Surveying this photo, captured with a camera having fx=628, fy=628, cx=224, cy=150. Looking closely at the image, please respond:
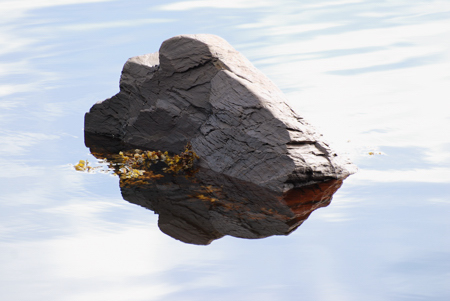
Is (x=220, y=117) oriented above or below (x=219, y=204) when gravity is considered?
above

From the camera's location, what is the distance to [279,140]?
362 inches

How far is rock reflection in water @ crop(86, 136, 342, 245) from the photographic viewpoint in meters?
7.73

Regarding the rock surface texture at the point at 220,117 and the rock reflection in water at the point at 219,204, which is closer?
the rock reflection in water at the point at 219,204

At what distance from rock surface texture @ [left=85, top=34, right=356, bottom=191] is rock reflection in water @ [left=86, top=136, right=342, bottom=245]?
0.84 feet

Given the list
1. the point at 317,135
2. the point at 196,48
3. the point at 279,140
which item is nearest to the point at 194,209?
the point at 279,140

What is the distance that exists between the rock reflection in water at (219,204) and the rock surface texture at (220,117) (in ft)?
0.84

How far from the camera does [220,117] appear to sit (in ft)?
32.5

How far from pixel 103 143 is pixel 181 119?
6.73 ft

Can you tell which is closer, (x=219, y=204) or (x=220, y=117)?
(x=219, y=204)

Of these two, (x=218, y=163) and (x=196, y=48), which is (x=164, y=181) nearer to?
(x=218, y=163)

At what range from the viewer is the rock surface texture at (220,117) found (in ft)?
30.2

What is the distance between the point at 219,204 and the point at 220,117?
1.89m

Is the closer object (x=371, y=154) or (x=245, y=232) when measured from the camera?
(x=245, y=232)

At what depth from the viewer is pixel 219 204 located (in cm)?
849
